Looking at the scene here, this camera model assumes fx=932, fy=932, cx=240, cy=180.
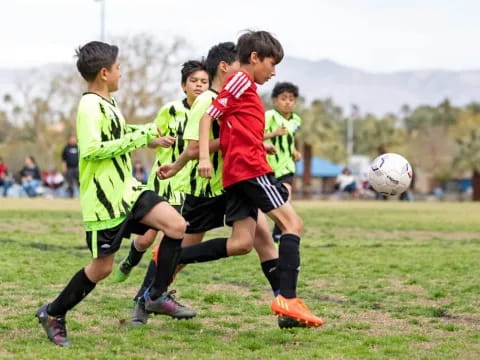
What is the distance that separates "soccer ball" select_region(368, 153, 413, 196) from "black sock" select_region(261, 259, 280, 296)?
1783 mm

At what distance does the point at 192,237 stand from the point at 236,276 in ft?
8.71

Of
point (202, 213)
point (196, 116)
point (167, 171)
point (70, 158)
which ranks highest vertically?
point (196, 116)

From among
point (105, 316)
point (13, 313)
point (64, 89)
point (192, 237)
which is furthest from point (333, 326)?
point (64, 89)

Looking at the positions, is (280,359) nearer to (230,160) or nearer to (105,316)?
(230,160)

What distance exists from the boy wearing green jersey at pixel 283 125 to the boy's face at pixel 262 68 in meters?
5.37

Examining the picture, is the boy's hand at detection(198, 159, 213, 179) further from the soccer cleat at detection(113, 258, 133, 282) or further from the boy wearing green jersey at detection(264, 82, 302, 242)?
the boy wearing green jersey at detection(264, 82, 302, 242)

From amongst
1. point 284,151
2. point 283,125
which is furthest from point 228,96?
point 284,151

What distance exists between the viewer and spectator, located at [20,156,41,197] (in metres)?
33.2

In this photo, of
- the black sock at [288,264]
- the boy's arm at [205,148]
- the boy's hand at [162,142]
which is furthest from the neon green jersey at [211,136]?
the black sock at [288,264]

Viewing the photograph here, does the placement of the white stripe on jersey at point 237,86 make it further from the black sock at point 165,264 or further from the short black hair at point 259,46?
the black sock at point 165,264

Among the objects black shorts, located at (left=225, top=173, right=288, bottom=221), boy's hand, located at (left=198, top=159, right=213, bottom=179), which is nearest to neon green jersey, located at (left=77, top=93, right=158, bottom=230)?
boy's hand, located at (left=198, top=159, right=213, bottom=179)

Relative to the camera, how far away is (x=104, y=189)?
555cm

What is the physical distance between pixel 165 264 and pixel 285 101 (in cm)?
594

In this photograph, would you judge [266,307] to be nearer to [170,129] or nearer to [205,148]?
[170,129]
